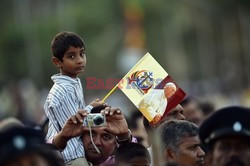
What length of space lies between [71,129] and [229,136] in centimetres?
157

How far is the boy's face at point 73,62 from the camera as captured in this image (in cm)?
993

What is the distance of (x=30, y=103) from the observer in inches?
1157

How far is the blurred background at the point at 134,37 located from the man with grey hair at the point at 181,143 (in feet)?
157

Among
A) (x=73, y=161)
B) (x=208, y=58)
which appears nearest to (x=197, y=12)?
(x=208, y=58)

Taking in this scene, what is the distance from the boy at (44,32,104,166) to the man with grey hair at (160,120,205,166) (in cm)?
80

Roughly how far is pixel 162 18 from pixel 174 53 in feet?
12.2

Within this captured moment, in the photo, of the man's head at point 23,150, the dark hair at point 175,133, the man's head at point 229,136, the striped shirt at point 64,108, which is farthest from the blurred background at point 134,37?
the man's head at point 23,150

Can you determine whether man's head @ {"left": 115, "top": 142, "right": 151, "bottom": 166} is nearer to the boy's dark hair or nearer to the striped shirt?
the striped shirt

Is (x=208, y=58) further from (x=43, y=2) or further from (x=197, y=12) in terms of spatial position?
(x=43, y=2)

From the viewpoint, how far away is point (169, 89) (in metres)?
9.93

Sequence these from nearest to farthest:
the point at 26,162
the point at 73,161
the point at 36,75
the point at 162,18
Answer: the point at 26,162 < the point at 73,161 < the point at 36,75 < the point at 162,18

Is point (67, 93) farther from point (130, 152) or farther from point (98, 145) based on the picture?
point (130, 152)

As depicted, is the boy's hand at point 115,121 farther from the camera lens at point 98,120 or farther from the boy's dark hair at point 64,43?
the boy's dark hair at point 64,43

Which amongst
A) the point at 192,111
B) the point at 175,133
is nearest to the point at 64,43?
the point at 175,133
